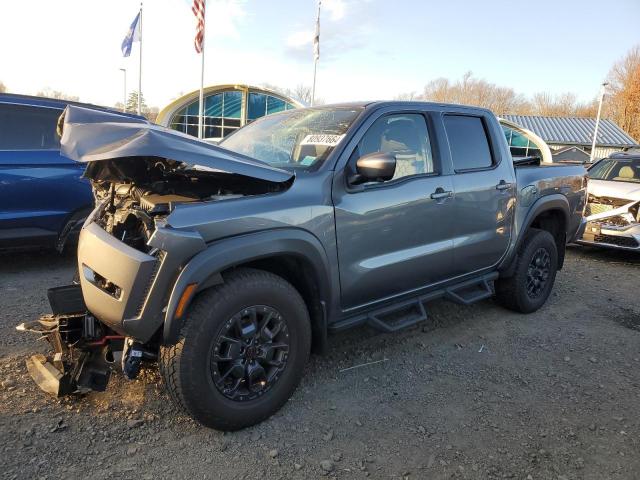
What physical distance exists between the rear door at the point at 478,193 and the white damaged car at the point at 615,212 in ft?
11.2

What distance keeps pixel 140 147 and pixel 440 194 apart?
7.17 feet

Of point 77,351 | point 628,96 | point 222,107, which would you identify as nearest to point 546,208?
point 77,351

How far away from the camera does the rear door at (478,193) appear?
156 inches

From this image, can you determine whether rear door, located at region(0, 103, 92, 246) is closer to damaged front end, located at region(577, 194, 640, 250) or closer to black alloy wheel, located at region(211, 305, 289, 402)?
black alloy wheel, located at region(211, 305, 289, 402)

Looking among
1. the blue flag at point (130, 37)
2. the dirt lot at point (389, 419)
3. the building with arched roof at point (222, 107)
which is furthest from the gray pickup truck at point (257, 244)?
the building with arched roof at point (222, 107)

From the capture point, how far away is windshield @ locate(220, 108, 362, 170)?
3304mm

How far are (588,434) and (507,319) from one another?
6.31 ft

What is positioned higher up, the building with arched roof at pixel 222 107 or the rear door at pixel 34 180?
the building with arched roof at pixel 222 107

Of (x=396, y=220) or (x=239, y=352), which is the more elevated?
(x=396, y=220)

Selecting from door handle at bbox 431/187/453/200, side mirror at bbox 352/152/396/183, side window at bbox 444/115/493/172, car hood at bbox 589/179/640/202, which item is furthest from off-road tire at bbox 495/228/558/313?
car hood at bbox 589/179/640/202

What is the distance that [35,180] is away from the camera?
5336mm

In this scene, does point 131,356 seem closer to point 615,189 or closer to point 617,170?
point 615,189

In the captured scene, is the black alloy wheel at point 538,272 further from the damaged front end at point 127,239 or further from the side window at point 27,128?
the side window at point 27,128

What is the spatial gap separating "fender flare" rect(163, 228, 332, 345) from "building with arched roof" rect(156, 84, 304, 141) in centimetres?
3347
